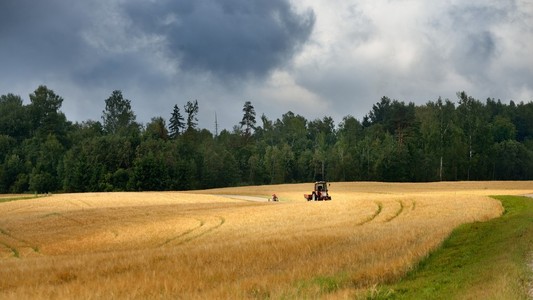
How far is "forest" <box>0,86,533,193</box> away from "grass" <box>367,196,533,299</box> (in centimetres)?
9792

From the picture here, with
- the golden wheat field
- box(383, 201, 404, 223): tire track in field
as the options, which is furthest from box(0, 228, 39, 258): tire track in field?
box(383, 201, 404, 223): tire track in field

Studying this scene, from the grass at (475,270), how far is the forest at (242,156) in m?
97.9

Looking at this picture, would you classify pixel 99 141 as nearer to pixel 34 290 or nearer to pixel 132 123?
pixel 132 123

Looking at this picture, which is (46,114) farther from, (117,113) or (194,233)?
(194,233)

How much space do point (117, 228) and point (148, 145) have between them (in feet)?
285

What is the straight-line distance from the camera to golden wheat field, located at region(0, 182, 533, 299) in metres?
13.8

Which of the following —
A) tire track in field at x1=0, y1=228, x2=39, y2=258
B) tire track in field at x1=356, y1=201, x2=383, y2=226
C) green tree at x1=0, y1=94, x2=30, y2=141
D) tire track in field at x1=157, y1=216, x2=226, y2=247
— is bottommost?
tire track in field at x1=0, y1=228, x2=39, y2=258

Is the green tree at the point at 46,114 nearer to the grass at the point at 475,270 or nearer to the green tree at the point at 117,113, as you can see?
the green tree at the point at 117,113

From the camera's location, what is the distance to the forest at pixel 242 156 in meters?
117

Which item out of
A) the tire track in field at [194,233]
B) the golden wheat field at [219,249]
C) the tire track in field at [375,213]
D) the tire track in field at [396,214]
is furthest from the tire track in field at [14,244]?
the tire track in field at [396,214]

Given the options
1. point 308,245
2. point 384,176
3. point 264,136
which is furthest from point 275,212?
point 264,136

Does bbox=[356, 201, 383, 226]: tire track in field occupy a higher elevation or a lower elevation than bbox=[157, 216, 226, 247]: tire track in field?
higher

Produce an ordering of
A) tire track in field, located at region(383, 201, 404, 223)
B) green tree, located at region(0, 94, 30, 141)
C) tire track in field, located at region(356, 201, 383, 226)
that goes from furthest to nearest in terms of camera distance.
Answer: green tree, located at region(0, 94, 30, 141), tire track in field, located at region(383, 201, 404, 223), tire track in field, located at region(356, 201, 383, 226)

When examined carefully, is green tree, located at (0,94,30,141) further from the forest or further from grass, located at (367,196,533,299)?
grass, located at (367,196,533,299)
